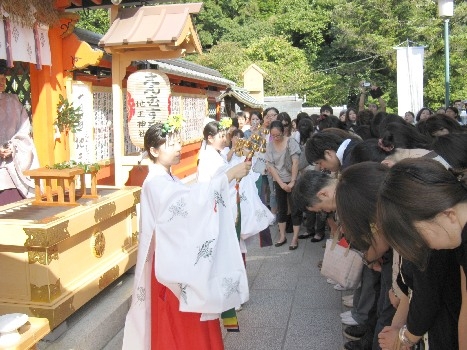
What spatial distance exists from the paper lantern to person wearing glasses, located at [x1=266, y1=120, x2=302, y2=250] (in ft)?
5.26

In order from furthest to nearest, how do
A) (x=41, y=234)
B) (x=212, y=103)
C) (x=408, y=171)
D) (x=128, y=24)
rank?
(x=212, y=103)
(x=128, y=24)
(x=41, y=234)
(x=408, y=171)

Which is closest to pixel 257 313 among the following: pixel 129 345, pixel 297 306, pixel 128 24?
pixel 297 306

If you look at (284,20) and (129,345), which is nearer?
(129,345)

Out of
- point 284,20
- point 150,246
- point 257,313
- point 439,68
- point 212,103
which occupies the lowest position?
point 257,313

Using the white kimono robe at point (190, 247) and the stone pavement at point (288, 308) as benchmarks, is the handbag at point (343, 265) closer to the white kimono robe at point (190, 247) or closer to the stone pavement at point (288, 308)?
the stone pavement at point (288, 308)

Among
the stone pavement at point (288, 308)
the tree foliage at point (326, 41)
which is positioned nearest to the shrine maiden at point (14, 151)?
the stone pavement at point (288, 308)

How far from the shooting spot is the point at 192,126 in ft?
44.5

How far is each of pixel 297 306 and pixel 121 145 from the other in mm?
3634

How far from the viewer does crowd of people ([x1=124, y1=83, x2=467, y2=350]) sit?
190 cm

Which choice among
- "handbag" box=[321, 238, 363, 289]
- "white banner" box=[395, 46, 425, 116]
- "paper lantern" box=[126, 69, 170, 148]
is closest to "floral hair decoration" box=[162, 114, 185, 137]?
"handbag" box=[321, 238, 363, 289]

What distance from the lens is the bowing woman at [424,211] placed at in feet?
6.10

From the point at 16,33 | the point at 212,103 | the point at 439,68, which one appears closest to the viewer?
the point at 16,33

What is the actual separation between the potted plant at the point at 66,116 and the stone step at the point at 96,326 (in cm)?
230

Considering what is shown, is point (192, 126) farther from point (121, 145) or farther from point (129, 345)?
point (129, 345)
